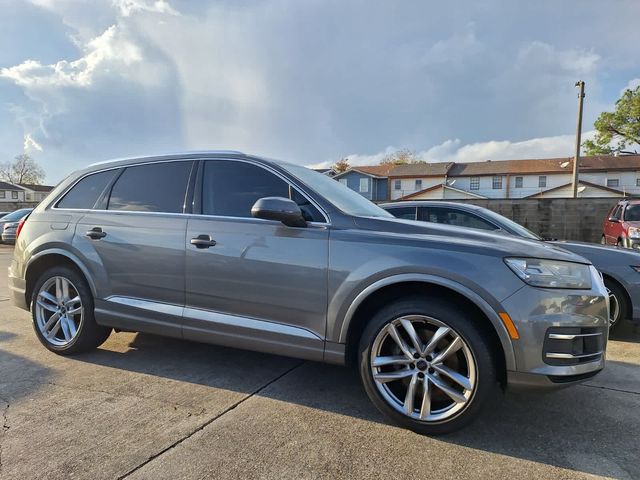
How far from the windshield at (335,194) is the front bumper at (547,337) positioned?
1.21 m

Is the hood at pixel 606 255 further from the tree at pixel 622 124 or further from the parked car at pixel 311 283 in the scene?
the tree at pixel 622 124

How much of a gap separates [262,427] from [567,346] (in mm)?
1831

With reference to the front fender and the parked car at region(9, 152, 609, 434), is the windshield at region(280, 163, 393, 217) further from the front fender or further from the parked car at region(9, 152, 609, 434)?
the front fender

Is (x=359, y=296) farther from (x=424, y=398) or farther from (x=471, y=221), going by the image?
(x=471, y=221)

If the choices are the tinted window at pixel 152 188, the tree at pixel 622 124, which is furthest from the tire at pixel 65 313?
the tree at pixel 622 124

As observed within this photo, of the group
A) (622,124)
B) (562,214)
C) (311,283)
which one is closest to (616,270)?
(311,283)

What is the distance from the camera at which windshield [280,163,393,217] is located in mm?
3082

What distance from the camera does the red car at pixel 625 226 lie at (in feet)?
25.8

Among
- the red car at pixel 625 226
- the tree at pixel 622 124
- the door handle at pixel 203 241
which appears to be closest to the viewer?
the door handle at pixel 203 241

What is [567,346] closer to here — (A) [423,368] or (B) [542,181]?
(A) [423,368]

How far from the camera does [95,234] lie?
362cm

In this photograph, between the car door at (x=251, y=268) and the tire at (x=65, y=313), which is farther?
the tire at (x=65, y=313)

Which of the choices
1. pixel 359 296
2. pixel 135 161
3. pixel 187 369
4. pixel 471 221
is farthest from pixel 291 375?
pixel 471 221

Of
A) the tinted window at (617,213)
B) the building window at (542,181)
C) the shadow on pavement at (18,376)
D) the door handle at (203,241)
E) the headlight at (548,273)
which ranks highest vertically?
the building window at (542,181)
